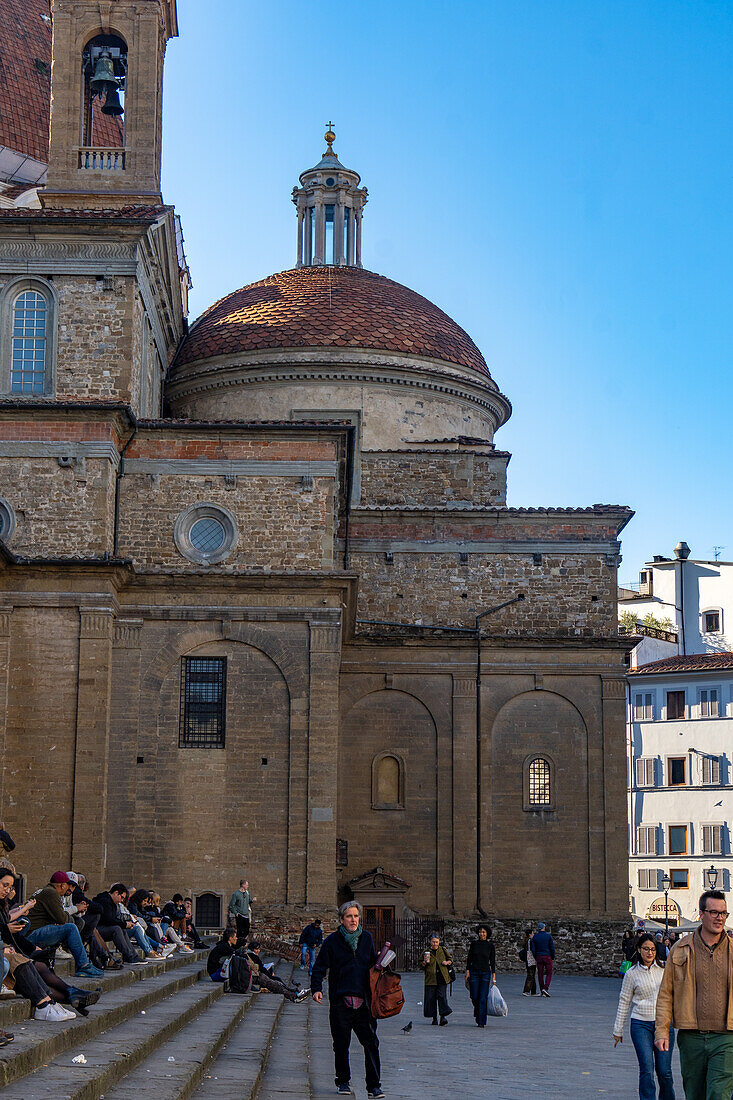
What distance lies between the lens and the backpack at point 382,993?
12391 mm

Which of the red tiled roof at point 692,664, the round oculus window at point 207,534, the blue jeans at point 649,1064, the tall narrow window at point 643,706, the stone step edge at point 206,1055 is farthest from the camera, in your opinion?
the tall narrow window at point 643,706

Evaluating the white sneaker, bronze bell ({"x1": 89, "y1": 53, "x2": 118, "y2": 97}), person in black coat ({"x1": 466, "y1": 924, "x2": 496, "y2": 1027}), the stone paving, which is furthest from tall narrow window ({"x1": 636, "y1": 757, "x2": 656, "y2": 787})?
the white sneaker

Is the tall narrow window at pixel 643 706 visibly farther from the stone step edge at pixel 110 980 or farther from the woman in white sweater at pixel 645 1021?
the woman in white sweater at pixel 645 1021

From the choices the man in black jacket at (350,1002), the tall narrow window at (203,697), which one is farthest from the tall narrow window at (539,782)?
the man in black jacket at (350,1002)

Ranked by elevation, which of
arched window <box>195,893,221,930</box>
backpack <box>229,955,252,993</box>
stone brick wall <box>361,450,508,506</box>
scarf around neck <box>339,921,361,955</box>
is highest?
stone brick wall <box>361,450,508,506</box>

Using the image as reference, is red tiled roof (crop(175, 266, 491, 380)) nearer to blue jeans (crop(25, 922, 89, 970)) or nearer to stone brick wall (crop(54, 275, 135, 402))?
stone brick wall (crop(54, 275, 135, 402))

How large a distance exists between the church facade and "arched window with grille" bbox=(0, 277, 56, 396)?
60mm

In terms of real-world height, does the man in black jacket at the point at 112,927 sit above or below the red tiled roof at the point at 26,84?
below

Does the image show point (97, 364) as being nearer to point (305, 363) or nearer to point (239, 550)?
point (239, 550)

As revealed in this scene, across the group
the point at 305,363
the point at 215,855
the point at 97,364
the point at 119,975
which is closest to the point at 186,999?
the point at 119,975

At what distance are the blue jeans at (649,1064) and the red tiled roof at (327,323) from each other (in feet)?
93.6

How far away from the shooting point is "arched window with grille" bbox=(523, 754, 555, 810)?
3528 centimetres

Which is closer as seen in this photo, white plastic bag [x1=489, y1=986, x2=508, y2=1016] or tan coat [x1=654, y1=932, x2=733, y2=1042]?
tan coat [x1=654, y1=932, x2=733, y2=1042]

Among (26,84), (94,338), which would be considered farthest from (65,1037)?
(26,84)
